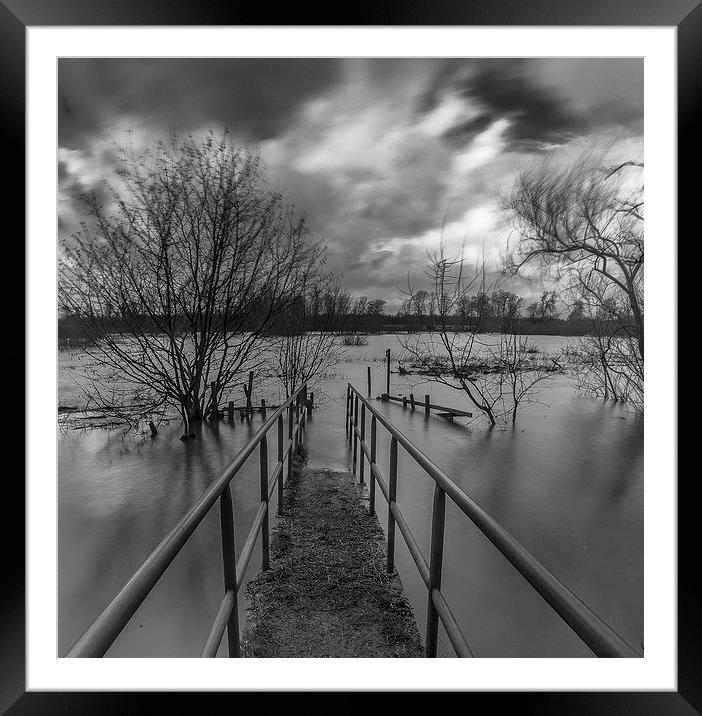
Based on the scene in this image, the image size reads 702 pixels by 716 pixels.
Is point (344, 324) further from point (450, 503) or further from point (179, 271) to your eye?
point (450, 503)

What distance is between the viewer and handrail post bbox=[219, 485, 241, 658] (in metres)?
0.97

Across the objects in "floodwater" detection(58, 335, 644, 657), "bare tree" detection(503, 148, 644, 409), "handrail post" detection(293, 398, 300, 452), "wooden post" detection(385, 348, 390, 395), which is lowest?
"floodwater" detection(58, 335, 644, 657)

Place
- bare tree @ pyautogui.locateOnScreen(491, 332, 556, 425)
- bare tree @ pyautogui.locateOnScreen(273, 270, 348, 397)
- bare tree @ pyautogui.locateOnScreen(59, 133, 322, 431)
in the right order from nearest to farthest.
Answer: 1. bare tree @ pyautogui.locateOnScreen(59, 133, 322, 431)
2. bare tree @ pyautogui.locateOnScreen(491, 332, 556, 425)
3. bare tree @ pyautogui.locateOnScreen(273, 270, 348, 397)

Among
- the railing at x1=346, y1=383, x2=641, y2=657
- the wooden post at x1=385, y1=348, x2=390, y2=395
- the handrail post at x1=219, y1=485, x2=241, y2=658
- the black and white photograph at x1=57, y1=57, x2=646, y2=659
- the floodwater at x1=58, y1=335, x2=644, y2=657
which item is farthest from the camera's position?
the wooden post at x1=385, y1=348, x2=390, y2=395

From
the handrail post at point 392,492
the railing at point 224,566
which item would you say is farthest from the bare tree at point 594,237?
the railing at point 224,566

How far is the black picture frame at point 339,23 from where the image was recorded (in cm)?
110

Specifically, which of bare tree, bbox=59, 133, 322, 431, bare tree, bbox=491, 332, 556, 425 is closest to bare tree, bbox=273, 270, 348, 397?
bare tree, bbox=59, 133, 322, 431

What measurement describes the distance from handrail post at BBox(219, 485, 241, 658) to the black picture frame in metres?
0.21

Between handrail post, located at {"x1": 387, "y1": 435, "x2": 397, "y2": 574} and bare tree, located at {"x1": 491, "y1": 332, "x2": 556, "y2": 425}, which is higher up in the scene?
bare tree, located at {"x1": 491, "y1": 332, "x2": 556, "y2": 425}

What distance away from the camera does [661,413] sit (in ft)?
4.44

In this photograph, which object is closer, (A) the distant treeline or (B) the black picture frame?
(B) the black picture frame

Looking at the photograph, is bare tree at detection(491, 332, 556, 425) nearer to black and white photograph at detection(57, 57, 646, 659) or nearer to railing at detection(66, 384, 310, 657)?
black and white photograph at detection(57, 57, 646, 659)
